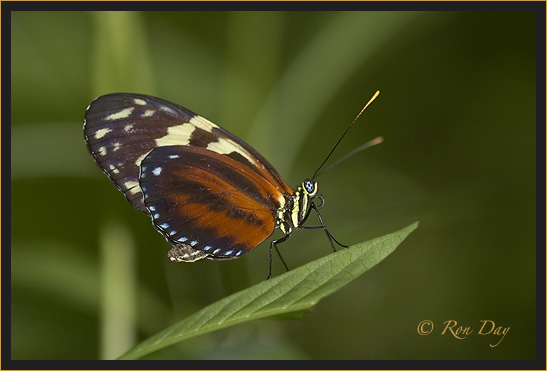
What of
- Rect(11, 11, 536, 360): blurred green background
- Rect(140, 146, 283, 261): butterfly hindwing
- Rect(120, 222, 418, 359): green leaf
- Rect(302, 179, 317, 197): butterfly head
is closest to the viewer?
Rect(120, 222, 418, 359): green leaf

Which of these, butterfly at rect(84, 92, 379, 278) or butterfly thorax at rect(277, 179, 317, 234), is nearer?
butterfly at rect(84, 92, 379, 278)

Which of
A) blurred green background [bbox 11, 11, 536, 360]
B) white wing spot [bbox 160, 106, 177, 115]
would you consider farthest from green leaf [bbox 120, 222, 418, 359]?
white wing spot [bbox 160, 106, 177, 115]

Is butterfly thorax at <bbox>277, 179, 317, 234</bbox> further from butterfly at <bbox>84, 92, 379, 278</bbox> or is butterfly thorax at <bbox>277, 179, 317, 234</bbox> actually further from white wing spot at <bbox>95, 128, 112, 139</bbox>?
white wing spot at <bbox>95, 128, 112, 139</bbox>

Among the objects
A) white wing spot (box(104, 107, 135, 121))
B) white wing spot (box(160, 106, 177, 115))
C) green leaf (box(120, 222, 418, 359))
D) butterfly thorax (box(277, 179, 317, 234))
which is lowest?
green leaf (box(120, 222, 418, 359))

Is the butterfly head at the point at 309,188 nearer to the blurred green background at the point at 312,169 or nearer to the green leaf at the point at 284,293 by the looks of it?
the blurred green background at the point at 312,169

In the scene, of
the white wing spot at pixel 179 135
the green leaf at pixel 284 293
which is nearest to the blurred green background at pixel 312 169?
the white wing spot at pixel 179 135

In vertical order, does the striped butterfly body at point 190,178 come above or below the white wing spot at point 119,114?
below

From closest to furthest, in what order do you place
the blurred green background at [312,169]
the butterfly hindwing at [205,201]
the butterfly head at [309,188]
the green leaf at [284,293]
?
the green leaf at [284,293]
the butterfly hindwing at [205,201]
the butterfly head at [309,188]
the blurred green background at [312,169]
